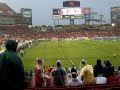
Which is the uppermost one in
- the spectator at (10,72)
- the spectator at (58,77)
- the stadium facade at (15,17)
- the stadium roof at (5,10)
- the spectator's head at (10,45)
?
the spectator's head at (10,45)

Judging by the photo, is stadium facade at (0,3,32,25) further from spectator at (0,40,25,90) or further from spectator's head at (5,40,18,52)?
spectator at (0,40,25,90)

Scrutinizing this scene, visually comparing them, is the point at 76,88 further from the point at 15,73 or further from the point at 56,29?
the point at 56,29

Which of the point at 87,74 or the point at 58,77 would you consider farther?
the point at 58,77

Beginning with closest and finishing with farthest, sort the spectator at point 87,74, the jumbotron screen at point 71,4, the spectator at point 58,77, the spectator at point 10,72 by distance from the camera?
the spectator at point 10,72
the spectator at point 87,74
the spectator at point 58,77
the jumbotron screen at point 71,4

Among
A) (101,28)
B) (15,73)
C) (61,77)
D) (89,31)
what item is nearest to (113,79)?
(61,77)

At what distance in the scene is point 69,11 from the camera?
125m

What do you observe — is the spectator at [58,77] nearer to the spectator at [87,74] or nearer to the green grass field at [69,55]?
the spectator at [87,74]

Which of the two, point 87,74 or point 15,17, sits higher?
point 87,74

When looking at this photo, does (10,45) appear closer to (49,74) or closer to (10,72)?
(10,72)

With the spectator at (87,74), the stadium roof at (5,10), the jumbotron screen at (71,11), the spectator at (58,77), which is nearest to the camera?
the spectator at (87,74)

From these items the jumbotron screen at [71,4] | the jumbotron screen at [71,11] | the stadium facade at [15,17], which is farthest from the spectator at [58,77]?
the stadium facade at [15,17]

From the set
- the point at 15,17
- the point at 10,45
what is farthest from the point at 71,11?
Answer: the point at 10,45

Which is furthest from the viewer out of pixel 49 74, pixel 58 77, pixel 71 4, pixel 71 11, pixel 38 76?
pixel 71 4

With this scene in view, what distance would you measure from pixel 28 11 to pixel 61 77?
6380 inches
